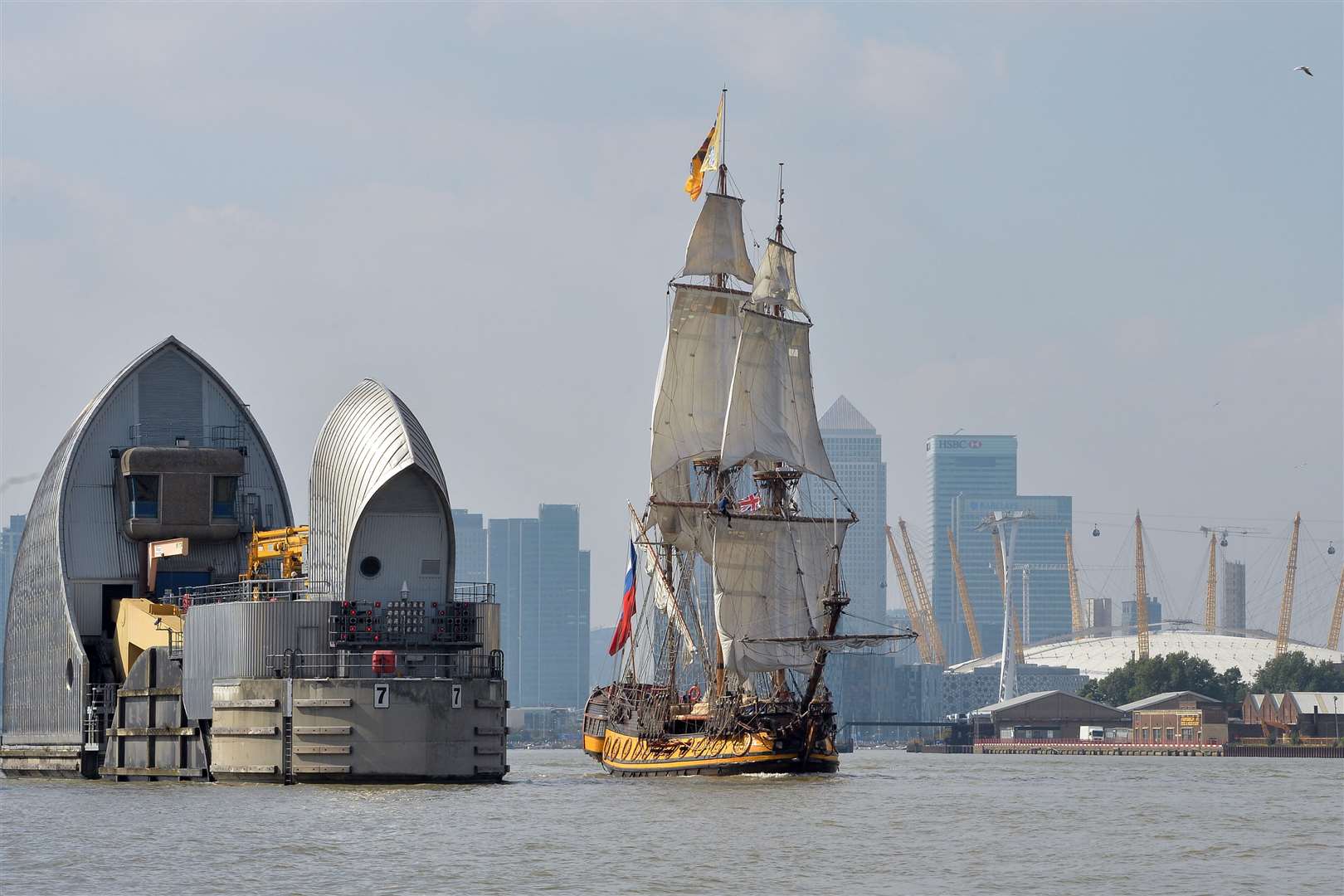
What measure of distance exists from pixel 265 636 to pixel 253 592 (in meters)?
4.14

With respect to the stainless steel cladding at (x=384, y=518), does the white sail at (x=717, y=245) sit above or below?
above

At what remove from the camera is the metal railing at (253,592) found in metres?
88.3

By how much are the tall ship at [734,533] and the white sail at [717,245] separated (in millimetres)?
93

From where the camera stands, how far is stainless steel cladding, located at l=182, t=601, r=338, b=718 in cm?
8619

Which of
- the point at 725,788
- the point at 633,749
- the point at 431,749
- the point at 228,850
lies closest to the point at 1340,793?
the point at 725,788

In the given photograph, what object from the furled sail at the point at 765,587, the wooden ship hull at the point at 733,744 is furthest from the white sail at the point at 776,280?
the wooden ship hull at the point at 733,744

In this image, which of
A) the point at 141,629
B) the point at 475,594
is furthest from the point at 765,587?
the point at 141,629

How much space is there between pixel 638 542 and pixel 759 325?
17313mm

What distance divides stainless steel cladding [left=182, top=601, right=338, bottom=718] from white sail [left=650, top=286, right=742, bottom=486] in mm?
40058

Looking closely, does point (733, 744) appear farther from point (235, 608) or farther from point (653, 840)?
point (653, 840)

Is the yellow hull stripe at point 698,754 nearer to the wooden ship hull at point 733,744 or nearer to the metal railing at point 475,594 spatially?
the wooden ship hull at point 733,744

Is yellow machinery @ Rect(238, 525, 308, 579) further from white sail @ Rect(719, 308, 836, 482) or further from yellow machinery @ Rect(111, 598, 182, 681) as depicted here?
white sail @ Rect(719, 308, 836, 482)

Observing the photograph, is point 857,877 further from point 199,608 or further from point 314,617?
point 199,608

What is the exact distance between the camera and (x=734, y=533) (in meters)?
120
